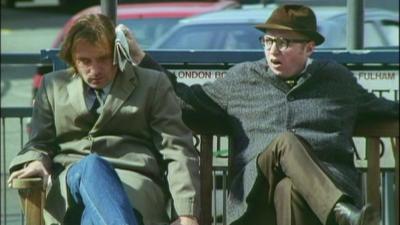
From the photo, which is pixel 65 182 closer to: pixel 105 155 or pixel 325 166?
pixel 105 155

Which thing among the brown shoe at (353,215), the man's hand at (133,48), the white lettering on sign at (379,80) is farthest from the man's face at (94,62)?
the white lettering on sign at (379,80)

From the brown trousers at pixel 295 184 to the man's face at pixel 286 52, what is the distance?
45cm

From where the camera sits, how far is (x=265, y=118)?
277 inches

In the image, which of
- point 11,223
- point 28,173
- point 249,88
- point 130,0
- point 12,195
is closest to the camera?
point 28,173

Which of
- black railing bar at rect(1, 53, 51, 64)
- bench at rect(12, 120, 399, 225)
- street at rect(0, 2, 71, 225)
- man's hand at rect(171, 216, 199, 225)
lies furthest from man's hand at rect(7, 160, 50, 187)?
black railing bar at rect(1, 53, 51, 64)

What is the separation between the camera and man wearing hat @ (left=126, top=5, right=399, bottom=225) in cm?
687

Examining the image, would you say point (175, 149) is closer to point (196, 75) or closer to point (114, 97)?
point (114, 97)

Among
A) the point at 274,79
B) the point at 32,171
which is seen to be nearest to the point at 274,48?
the point at 274,79

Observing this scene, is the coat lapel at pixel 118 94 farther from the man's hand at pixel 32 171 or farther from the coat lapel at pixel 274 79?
the coat lapel at pixel 274 79

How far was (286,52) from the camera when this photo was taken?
703 centimetres

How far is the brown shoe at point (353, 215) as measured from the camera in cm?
634

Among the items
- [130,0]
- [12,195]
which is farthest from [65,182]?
[130,0]

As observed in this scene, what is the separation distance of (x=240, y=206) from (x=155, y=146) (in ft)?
1.67

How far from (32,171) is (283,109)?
4.22 ft
